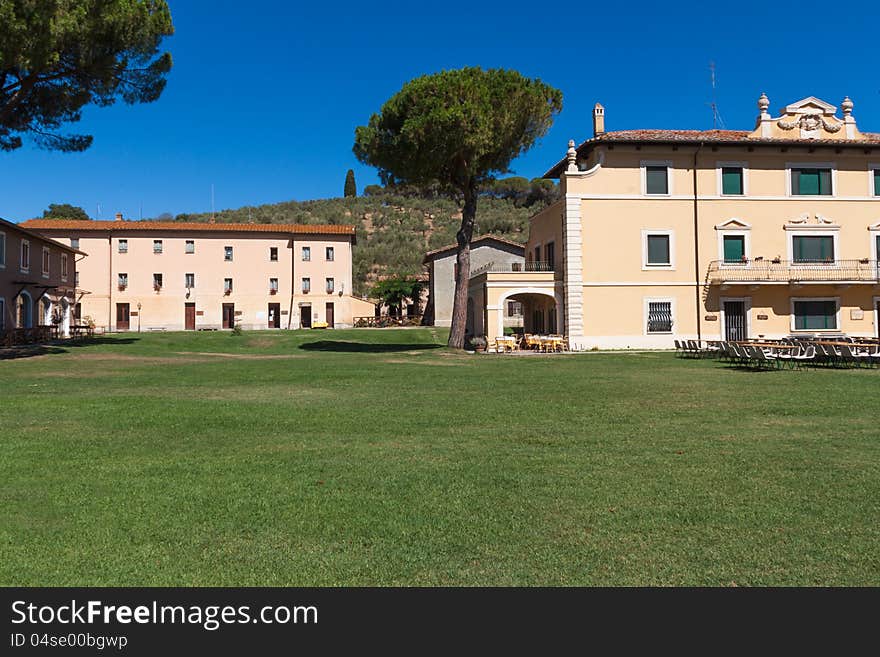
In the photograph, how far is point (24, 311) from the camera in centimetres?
3541

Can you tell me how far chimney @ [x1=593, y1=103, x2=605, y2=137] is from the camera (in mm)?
32531

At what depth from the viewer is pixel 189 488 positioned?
594 cm

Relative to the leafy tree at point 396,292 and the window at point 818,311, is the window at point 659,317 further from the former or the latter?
the leafy tree at point 396,292

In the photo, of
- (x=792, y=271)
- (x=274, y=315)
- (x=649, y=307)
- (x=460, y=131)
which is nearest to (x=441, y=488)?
(x=460, y=131)

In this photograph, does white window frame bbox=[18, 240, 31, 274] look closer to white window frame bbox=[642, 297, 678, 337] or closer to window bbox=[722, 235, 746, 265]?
white window frame bbox=[642, 297, 678, 337]

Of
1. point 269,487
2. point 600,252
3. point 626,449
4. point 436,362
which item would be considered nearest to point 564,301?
point 600,252

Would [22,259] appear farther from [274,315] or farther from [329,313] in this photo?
[329,313]

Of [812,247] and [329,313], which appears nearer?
[812,247]

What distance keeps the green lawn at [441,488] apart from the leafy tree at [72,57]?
547 inches

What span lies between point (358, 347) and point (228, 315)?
22546 mm

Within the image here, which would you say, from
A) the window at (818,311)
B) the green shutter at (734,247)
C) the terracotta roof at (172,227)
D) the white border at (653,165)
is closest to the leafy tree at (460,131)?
the white border at (653,165)

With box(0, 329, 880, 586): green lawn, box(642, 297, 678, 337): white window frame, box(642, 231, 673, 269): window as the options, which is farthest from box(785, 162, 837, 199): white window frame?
box(0, 329, 880, 586): green lawn

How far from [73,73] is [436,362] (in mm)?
16446
